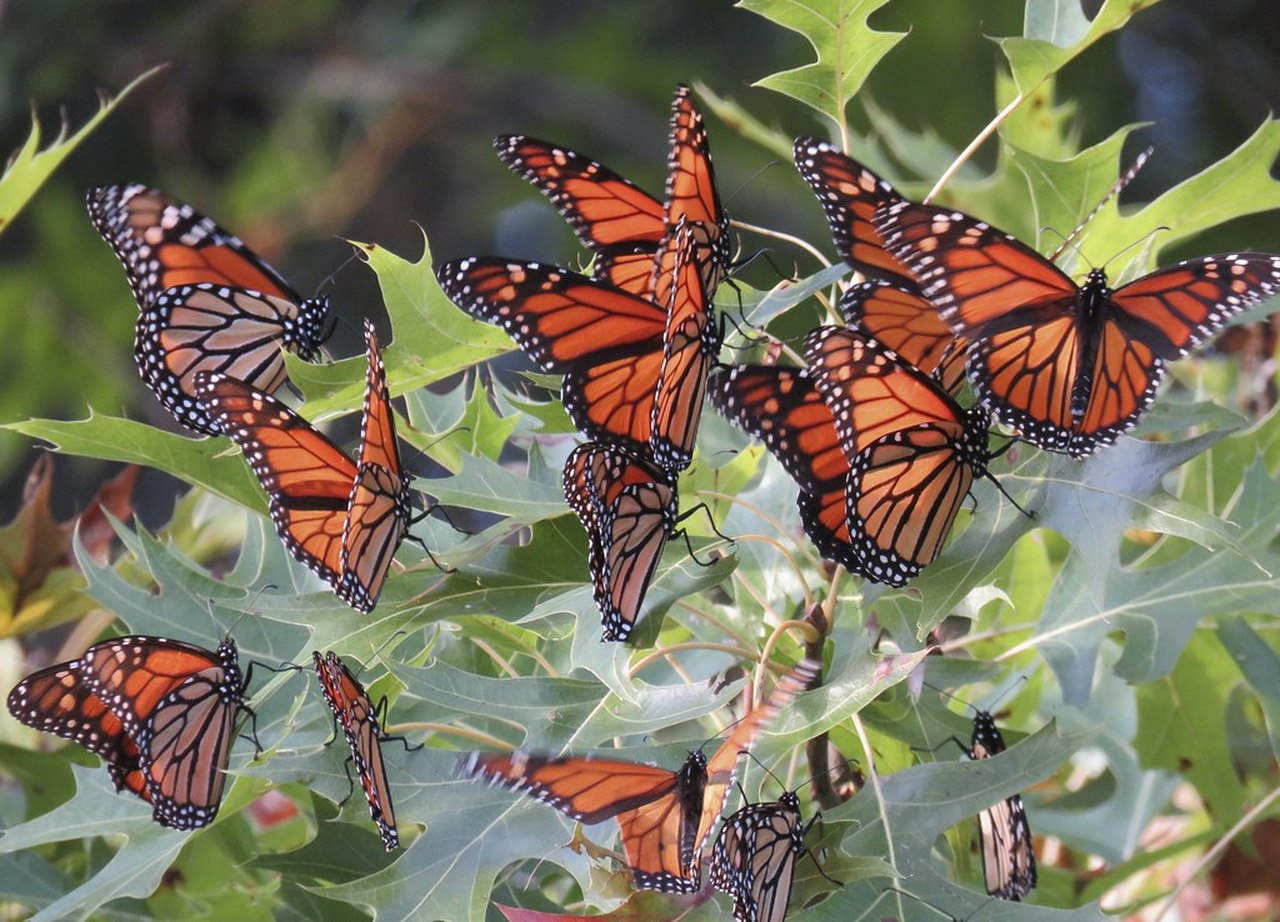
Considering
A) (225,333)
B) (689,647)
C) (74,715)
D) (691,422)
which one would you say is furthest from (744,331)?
(225,333)

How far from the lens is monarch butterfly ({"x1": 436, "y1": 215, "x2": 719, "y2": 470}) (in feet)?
4.52

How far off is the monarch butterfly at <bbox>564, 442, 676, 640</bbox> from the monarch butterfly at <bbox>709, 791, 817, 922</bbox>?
8.7 inches

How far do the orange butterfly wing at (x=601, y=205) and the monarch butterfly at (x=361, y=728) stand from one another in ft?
1.73

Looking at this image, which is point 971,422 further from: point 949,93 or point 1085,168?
point 949,93

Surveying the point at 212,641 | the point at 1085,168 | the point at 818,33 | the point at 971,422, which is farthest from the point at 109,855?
the point at 1085,168

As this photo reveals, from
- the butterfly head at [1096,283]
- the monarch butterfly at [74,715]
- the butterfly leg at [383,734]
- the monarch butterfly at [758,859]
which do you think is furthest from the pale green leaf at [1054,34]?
the monarch butterfly at [74,715]

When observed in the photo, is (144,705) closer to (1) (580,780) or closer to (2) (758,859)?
(1) (580,780)

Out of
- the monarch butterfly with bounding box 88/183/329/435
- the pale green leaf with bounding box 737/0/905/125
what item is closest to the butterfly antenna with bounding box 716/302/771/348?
the pale green leaf with bounding box 737/0/905/125

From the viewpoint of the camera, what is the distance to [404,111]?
19.0 ft

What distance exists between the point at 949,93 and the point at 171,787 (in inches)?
175

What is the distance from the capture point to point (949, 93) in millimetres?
5266

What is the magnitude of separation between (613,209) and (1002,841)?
0.76 meters

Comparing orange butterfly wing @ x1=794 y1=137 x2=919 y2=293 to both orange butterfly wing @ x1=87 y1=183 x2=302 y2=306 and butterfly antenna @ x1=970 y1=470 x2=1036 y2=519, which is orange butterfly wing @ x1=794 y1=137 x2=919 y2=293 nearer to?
butterfly antenna @ x1=970 y1=470 x2=1036 y2=519

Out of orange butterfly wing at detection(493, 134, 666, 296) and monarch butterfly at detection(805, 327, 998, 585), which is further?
orange butterfly wing at detection(493, 134, 666, 296)
